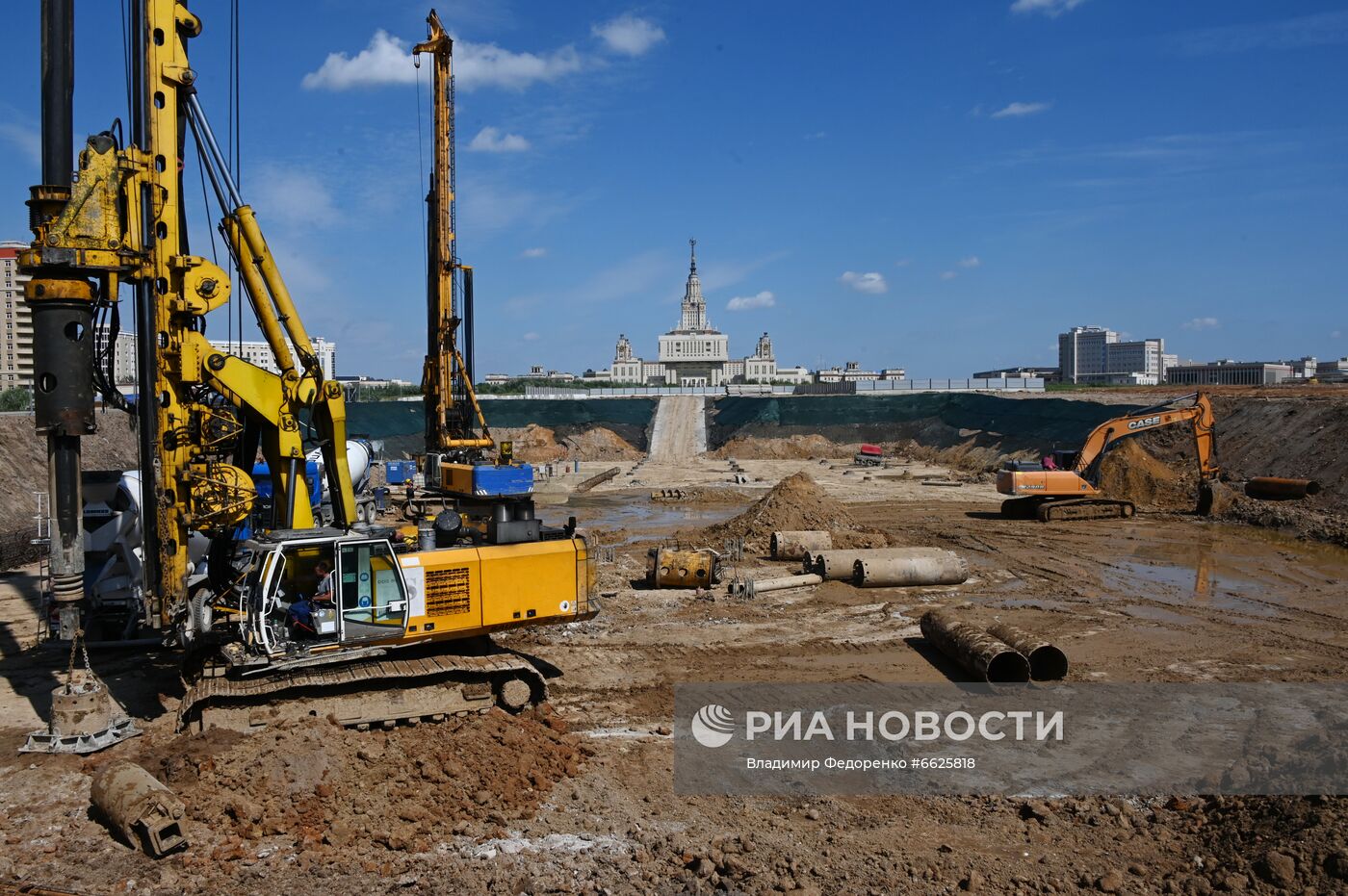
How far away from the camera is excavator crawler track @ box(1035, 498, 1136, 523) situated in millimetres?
27219

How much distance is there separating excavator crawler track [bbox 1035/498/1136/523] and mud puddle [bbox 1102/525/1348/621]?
236 centimetres

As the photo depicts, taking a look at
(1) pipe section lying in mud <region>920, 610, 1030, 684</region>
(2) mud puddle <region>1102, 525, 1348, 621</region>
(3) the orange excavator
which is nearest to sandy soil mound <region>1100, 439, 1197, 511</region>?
(3) the orange excavator

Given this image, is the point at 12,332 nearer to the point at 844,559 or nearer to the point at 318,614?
the point at 844,559

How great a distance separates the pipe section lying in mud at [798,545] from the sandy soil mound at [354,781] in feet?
37.8

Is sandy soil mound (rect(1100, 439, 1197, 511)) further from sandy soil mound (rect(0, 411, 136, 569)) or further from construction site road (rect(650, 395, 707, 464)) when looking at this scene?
sandy soil mound (rect(0, 411, 136, 569))

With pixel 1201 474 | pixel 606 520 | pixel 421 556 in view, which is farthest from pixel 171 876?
pixel 1201 474

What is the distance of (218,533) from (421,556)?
2.88 m

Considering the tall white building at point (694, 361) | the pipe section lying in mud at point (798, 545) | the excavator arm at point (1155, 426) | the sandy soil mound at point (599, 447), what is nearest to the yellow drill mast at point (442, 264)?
the pipe section lying in mud at point (798, 545)

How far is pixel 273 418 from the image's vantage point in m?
10.5

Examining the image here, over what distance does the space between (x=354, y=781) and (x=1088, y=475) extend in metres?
25.1

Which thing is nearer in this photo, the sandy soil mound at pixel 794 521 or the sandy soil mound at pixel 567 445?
the sandy soil mound at pixel 794 521

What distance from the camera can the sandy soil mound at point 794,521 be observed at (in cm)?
2159

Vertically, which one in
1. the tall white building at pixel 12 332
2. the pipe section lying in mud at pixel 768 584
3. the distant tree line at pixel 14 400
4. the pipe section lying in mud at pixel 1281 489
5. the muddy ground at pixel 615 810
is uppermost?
the tall white building at pixel 12 332

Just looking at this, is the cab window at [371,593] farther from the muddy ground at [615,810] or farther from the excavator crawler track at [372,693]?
the muddy ground at [615,810]
